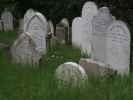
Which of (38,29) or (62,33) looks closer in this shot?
(38,29)

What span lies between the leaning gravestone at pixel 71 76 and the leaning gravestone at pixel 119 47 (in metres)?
1.50

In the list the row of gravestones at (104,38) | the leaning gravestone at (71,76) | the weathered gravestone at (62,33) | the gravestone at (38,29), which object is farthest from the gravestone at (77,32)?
the leaning gravestone at (71,76)

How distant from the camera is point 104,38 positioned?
8.59m

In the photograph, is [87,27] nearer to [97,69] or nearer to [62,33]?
[62,33]

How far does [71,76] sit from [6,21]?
9.82 meters

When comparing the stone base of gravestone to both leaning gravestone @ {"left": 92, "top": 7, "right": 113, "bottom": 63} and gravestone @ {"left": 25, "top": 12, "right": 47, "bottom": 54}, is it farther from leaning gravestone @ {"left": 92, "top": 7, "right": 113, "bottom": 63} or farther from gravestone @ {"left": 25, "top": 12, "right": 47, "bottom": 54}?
gravestone @ {"left": 25, "top": 12, "right": 47, "bottom": 54}

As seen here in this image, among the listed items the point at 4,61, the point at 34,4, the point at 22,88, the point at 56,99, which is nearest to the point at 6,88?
the point at 22,88

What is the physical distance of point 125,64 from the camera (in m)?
7.35

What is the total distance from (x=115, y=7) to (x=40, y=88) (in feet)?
26.2

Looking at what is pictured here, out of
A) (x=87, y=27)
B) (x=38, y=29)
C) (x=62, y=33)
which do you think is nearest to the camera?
(x=38, y=29)

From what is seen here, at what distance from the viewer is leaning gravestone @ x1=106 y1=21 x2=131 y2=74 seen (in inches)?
288

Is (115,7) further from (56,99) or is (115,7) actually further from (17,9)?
(56,99)

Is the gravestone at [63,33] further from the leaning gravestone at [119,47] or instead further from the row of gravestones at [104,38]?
the leaning gravestone at [119,47]

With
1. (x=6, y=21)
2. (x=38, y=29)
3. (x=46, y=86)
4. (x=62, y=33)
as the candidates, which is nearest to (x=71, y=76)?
(x=46, y=86)
